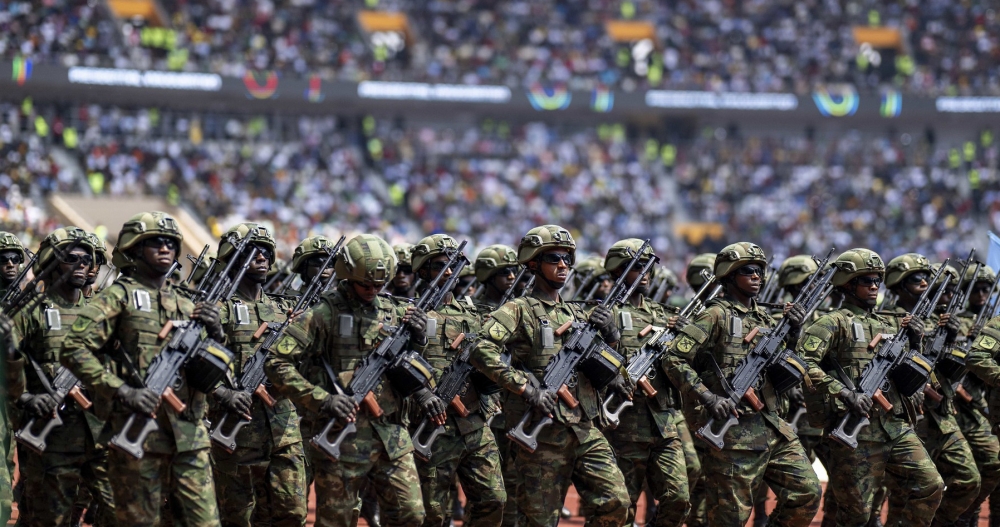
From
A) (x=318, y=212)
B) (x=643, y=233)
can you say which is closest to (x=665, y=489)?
(x=318, y=212)

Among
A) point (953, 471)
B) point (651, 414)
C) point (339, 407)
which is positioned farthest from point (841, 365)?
point (339, 407)

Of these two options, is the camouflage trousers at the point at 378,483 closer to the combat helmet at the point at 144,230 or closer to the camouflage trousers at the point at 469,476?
the camouflage trousers at the point at 469,476

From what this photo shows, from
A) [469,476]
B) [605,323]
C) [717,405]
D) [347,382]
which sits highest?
[605,323]

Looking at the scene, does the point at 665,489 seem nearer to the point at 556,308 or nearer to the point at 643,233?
the point at 556,308

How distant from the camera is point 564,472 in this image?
8.56 m

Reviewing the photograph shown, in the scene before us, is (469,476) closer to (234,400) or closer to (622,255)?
(234,400)

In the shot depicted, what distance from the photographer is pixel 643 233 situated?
32125 millimetres

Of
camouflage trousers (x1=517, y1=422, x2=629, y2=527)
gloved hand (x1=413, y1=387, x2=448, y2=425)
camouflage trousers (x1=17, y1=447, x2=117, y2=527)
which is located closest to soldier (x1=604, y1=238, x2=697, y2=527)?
camouflage trousers (x1=517, y1=422, x2=629, y2=527)

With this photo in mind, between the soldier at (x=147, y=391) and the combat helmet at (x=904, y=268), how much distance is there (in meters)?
5.82

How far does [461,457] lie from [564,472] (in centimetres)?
74

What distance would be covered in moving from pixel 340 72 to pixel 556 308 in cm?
2430

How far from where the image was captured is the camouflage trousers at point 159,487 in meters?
7.12

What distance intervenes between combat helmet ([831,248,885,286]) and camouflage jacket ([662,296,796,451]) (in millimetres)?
893

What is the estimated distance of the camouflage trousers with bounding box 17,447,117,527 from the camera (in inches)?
327
